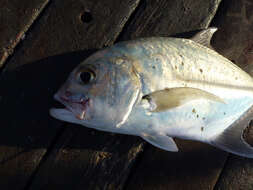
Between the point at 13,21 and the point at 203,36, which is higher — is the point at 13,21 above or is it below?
above

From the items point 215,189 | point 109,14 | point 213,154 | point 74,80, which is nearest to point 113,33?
point 109,14

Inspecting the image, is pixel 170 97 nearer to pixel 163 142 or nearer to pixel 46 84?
pixel 163 142

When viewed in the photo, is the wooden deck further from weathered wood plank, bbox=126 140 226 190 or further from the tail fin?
the tail fin

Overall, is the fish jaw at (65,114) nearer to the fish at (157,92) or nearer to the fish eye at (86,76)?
the fish at (157,92)

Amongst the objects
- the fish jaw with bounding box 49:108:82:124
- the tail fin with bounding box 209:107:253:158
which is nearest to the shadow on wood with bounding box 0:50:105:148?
the fish jaw with bounding box 49:108:82:124

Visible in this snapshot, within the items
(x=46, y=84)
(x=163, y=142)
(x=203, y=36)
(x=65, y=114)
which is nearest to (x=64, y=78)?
(x=46, y=84)

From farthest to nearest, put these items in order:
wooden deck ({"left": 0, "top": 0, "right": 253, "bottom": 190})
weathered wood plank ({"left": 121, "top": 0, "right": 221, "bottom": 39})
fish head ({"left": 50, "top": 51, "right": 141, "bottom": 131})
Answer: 1. weathered wood plank ({"left": 121, "top": 0, "right": 221, "bottom": 39})
2. wooden deck ({"left": 0, "top": 0, "right": 253, "bottom": 190})
3. fish head ({"left": 50, "top": 51, "right": 141, "bottom": 131})
